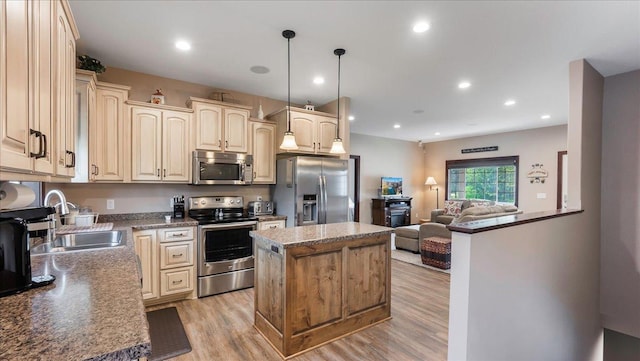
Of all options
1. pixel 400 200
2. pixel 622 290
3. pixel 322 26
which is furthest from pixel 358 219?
pixel 322 26

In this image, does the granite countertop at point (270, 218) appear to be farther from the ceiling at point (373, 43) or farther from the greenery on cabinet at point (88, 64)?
the greenery on cabinet at point (88, 64)

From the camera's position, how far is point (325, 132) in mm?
4414

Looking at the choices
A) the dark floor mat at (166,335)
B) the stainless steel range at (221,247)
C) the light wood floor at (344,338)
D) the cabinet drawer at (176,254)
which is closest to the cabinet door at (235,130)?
the stainless steel range at (221,247)

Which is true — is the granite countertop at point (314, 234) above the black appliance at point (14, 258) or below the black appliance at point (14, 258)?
below

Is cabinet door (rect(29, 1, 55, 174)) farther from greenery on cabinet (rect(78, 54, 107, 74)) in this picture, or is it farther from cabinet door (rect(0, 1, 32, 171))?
greenery on cabinet (rect(78, 54, 107, 74))

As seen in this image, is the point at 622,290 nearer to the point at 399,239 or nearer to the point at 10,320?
the point at 399,239

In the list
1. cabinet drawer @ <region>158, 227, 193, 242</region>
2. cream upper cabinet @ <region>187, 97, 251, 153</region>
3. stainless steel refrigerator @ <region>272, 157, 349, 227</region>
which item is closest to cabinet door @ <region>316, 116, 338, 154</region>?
stainless steel refrigerator @ <region>272, 157, 349, 227</region>

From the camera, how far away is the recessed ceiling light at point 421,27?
7.90 feet

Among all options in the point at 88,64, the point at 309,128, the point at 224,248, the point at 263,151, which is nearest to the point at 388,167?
the point at 309,128

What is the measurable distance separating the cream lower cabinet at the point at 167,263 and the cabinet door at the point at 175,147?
2.27 ft

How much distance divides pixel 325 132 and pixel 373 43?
5.87 ft

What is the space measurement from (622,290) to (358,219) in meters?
5.28

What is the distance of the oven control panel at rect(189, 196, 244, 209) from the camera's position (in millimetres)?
3840

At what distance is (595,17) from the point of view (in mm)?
2309
